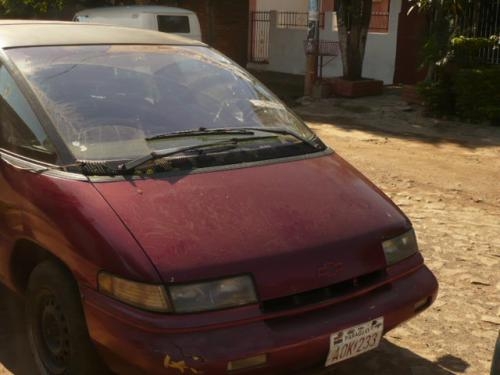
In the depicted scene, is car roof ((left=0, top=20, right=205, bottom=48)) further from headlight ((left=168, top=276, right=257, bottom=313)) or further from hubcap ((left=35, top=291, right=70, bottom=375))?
headlight ((left=168, top=276, right=257, bottom=313))

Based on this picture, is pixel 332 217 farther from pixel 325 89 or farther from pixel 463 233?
pixel 325 89

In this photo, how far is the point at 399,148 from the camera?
9227 millimetres

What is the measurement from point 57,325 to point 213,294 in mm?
846

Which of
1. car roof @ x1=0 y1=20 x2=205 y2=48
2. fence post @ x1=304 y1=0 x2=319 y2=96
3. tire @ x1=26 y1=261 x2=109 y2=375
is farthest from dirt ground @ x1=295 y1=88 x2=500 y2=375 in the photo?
car roof @ x1=0 y1=20 x2=205 y2=48

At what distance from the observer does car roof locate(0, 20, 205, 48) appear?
→ 369cm

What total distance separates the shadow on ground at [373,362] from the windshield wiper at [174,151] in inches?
49.2

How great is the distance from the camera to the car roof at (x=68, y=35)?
12.1ft

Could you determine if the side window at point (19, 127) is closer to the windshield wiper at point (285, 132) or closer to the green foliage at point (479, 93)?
the windshield wiper at point (285, 132)

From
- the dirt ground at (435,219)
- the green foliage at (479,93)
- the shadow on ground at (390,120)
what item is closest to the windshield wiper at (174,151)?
the dirt ground at (435,219)

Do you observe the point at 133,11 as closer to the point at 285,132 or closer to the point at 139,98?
the point at 139,98

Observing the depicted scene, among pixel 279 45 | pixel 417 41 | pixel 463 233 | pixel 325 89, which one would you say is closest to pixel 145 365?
pixel 463 233

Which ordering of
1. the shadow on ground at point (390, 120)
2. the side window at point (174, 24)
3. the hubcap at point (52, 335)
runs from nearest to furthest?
the hubcap at point (52, 335) → the shadow on ground at point (390, 120) → the side window at point (174, 24)

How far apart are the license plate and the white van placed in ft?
38.3

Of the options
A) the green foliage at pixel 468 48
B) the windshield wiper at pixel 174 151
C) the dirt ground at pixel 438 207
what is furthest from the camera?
the green foliage at pixel 468 48
